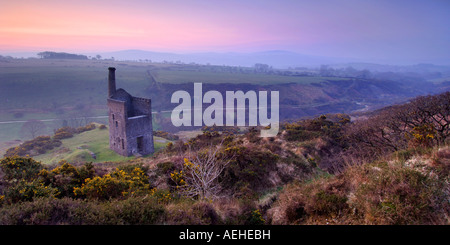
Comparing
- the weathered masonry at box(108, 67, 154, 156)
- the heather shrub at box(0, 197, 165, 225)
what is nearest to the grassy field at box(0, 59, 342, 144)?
the weathered masonry at box(108, 67, 154, 156)

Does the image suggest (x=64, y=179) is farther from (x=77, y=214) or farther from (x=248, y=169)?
(x=248, y=169)

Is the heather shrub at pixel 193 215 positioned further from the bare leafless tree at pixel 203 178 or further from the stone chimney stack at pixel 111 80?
the stone chimney stack at pixel 111 80

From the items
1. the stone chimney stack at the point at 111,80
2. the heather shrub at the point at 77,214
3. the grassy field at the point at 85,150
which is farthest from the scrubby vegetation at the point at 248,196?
the stone chimney stack at the point at 111,80

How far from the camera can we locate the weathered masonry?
21.8 meters

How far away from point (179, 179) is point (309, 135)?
10788mm

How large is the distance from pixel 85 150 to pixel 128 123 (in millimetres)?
5098

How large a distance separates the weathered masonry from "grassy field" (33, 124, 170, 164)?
3.54 ft

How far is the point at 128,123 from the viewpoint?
21.9 meters

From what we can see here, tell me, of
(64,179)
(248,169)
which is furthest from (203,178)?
(64,179)

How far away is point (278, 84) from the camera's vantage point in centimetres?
7975

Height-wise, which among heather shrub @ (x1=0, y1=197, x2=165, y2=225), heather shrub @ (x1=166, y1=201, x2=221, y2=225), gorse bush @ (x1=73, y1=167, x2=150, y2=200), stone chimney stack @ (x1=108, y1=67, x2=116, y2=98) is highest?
stone chimney stack @ (x1=108, y1=67, x2=116, y2=98)

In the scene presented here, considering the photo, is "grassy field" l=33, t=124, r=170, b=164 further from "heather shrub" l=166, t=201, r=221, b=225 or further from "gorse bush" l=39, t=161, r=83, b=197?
"heather shrub" l=166, t=201, r=221, b=225

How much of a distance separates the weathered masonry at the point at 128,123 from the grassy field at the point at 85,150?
1.08 meters

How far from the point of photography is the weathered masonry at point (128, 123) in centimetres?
2183
